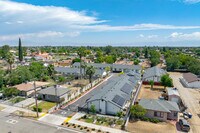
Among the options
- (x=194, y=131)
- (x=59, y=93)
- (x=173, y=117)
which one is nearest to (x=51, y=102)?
(x=59, y=93)

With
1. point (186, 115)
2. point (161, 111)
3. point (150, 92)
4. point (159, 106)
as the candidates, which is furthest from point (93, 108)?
point (150, 92)

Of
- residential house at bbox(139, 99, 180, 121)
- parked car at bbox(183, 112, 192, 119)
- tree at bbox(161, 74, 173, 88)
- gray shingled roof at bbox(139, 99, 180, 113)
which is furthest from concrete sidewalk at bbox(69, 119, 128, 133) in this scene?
tree at bbox(161, 74, 173, 88)

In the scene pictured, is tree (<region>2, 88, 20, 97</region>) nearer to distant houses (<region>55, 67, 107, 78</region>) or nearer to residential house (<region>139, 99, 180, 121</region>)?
distant houses (<region>55, 67, 107, 78</region>)

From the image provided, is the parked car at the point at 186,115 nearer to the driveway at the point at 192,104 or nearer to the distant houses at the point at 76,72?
the driveway at the point at 192,104

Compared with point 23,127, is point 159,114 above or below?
above

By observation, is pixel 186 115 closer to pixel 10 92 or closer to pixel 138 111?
pixel 138 111

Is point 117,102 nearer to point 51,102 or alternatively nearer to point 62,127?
point 62,127
